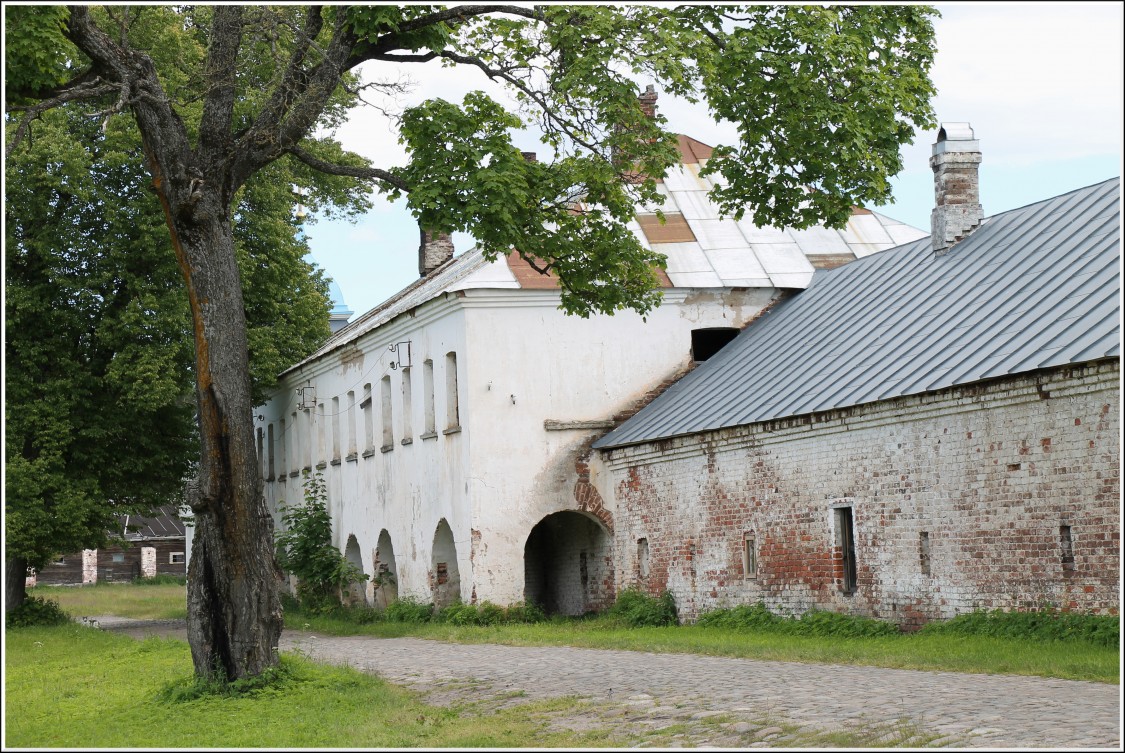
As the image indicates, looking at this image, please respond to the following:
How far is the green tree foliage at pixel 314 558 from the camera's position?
31.3 meters

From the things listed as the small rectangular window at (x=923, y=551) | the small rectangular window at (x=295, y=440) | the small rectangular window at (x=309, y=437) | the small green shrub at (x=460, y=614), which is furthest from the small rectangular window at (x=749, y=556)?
the small rectangular window at (x=295, y=440)

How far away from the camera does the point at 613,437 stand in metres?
25.6

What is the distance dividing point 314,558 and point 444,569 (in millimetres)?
5656

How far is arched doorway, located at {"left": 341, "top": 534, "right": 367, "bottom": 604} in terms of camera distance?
3130cm

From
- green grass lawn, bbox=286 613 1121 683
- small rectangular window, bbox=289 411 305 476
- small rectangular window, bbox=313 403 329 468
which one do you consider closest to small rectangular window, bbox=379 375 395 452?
small rectangular window, bbox=313 403 329 468

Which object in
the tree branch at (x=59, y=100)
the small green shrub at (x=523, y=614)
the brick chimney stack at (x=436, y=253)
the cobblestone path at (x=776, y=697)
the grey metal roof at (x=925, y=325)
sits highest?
the brick chimney stack at (x=436, y=253)

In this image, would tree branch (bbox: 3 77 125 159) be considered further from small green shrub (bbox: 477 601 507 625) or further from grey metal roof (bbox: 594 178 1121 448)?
small green shrub (bbox: 477 601 507 625)

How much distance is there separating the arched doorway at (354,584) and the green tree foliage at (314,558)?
0.19m

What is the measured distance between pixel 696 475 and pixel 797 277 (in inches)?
243

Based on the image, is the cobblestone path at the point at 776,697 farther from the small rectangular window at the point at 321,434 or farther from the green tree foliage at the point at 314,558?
the small rectangular window at the point at 321,434

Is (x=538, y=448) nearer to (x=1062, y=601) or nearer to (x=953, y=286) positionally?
(x=953, y=286)

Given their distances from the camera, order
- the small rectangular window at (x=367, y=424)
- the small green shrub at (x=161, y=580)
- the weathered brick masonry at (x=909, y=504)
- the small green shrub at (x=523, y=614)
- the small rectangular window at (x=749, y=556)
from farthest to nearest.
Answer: the small green shrub at (x=161, y=580)
the small rectangular window at (x=367, y=424)
the small green shrub at (x=523, y=614)
the small rectangular window at (x=749, y=556)
the weathered brick masonry at (x=909, y=504)

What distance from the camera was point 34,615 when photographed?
29.0 m

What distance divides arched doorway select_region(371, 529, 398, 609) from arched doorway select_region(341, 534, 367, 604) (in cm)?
69
